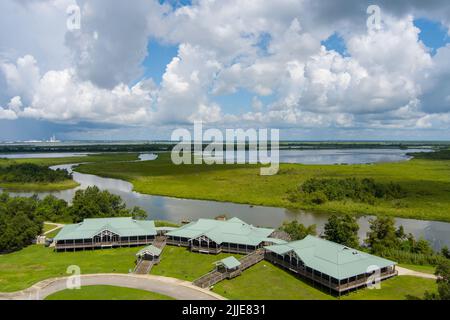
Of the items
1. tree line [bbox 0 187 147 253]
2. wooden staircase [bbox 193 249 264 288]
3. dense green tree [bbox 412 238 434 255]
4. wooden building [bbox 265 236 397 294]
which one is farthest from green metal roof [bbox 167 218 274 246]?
dense green tree [bbox 412 238 434 255]

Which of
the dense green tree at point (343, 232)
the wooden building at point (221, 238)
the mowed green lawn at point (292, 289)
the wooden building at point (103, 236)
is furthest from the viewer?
the wooden building at point (103, 236)

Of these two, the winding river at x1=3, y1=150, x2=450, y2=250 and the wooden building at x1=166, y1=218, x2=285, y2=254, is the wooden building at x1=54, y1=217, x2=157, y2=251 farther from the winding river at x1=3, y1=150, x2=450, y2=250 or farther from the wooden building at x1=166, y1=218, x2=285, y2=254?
the winding river at x1=3, y1=150, x2=450, y2=250

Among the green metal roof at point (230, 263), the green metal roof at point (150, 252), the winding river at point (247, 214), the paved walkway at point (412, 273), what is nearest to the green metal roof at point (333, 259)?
the paved walkway at point (412, 273)

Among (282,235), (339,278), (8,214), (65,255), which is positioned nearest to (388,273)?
(339,278)

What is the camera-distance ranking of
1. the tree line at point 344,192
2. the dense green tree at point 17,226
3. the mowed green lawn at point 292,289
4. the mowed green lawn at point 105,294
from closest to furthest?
1. the mowed green lawn at point 105,294
2. the mowed green lawn at point 292,289
3. the dense green tree at point 17,226
4. the tree line at point 344,192

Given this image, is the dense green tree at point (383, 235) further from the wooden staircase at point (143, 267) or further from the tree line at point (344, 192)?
the tree line at point (344, 192)
